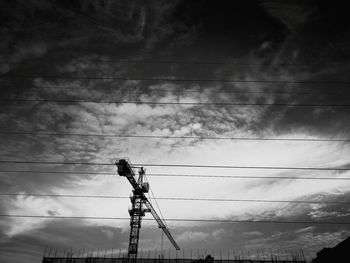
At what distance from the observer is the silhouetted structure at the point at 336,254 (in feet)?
108

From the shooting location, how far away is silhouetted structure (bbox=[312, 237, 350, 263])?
32.8 metres

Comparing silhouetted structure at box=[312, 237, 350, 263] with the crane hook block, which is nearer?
silhouetted structure at box=[312, 237, 350, 263]

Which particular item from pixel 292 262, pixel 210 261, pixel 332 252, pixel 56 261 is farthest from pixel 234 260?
pixel 56 261

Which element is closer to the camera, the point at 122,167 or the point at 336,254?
the point at 336,254

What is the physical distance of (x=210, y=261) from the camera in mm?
48250

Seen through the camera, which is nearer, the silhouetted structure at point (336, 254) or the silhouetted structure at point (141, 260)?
the silhouetted structure at point (336, 254)

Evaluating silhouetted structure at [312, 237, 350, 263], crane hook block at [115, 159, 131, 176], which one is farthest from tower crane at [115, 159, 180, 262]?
silhouetted structure at [312, 237, 350, 263]

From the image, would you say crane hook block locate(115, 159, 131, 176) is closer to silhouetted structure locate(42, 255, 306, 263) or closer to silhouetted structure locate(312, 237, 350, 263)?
silhouetted structure locate(42, 255, 306, 263)

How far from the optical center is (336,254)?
35.3 meters

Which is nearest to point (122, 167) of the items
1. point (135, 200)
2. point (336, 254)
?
point (135, 200)

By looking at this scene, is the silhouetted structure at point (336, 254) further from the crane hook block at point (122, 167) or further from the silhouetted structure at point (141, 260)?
the crane hook block at point (122, 167)

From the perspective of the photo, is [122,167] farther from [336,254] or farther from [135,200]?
[336,254]

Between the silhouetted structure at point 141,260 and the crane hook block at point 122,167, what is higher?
the crane hook block at point 122,167

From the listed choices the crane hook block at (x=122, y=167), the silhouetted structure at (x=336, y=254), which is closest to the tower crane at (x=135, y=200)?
the crane hook block at (x=122, y=167)
